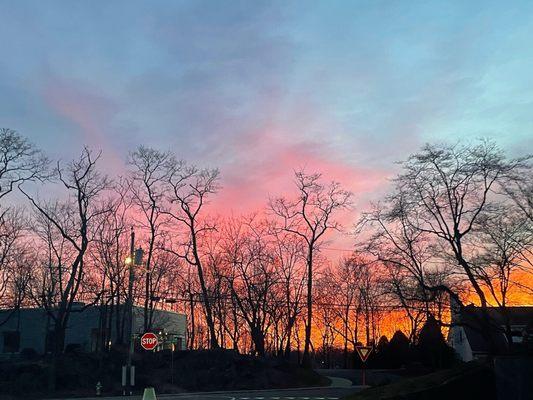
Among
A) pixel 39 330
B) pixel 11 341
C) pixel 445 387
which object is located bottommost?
pixel 445 387

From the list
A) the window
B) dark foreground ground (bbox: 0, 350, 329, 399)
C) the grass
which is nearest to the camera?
the grass

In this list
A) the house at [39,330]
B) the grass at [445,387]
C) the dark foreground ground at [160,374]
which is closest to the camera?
the grass at [445,387]

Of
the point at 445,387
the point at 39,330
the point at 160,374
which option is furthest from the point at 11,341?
the point at 445,387

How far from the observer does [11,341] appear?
2344 inches

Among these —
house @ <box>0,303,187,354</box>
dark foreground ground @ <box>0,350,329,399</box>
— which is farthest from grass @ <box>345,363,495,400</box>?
house @ <box>0,303,187,354</box>

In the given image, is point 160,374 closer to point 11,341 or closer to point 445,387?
point 11,341

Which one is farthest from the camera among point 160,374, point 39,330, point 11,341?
point 39,330

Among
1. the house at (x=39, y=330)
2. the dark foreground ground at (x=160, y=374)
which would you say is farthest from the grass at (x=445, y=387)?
the house at (x=39, y=330)

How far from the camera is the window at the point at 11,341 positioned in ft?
195

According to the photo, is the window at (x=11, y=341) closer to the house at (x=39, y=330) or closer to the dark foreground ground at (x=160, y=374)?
the house at (x=39, y=330)

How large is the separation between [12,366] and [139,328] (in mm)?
20140

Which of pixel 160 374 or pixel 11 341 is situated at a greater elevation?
pixel 11 341

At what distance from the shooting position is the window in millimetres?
59312

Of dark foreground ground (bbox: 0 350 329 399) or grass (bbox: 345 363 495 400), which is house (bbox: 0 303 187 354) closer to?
dark foreground ground (bbox: 0 350 329 399)
